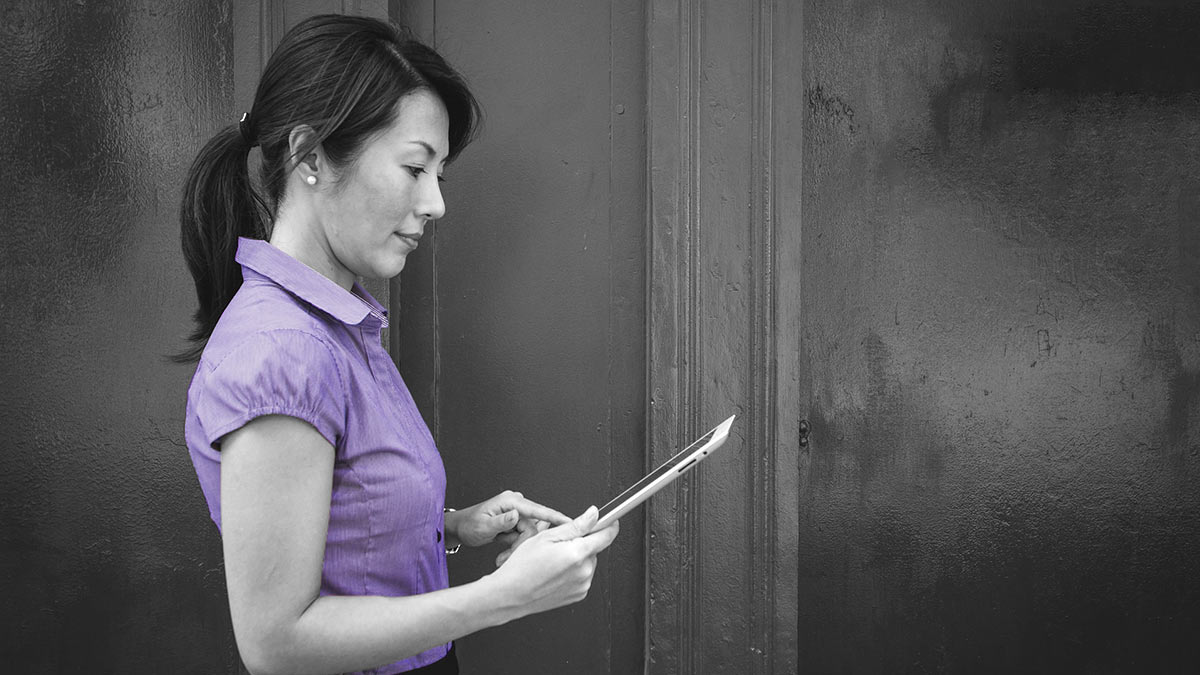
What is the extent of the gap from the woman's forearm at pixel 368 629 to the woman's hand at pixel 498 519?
1.25 feet

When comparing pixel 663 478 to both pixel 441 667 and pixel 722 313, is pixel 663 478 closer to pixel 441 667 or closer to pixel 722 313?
pixel 441 667

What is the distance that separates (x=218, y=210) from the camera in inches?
53.0

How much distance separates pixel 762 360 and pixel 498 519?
2.86ft

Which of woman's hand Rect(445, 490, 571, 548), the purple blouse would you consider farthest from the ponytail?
woman's hand Rect(445, 490, 571, 548)

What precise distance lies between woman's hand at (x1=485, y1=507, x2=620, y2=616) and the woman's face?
0.47m

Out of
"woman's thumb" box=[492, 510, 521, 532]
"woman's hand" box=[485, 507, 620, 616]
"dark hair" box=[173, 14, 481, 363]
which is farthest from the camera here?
"woman's thumb" box=[492, 510, 521, 532]

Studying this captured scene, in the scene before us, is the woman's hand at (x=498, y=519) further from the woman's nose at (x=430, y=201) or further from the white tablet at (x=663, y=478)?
the woman's nose at (x=430, y=201)

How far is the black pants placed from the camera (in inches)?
49.4

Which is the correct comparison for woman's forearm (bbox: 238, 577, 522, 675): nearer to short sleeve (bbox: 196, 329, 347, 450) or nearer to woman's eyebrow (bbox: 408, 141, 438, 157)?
short sleeve (bbox: 196, 329, 347, 450)

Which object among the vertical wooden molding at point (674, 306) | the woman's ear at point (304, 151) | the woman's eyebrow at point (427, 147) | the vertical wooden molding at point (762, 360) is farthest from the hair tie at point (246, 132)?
the vertical wooden molding at point (762, 360)

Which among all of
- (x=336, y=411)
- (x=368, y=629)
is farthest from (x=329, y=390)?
(x=368, y=629)

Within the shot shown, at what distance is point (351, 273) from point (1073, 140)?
1881mm

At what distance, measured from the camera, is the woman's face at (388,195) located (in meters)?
1.22

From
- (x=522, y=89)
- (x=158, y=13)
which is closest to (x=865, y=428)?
(x=522, y=89)
